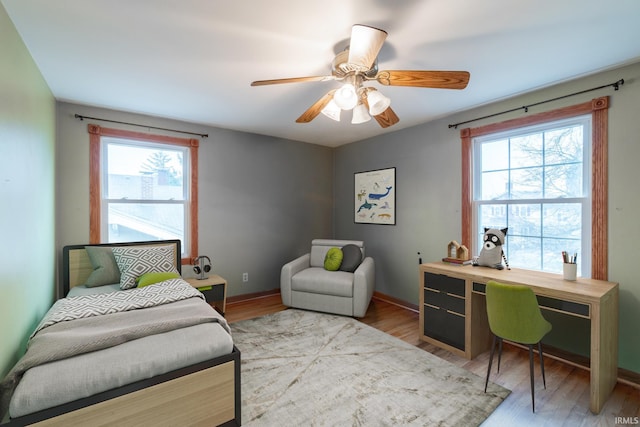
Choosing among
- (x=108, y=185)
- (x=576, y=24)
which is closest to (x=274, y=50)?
(x=576, y=24)

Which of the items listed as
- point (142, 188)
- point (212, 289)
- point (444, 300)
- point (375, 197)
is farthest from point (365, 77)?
point (142, 188)

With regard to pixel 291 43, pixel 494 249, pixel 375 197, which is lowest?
pixel 494 249

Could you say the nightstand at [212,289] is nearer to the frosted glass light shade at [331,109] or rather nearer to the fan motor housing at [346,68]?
the frosted glass light shade at [331,109]

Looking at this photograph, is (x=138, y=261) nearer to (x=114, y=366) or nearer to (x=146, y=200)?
(x=146, y=200)

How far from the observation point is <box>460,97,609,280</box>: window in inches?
91.8

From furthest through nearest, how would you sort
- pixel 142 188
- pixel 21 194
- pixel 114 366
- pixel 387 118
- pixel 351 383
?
pixel 142 188 → pixel 387 118 → pixel 351 383 → pixel 21 194 → pixel 114 366

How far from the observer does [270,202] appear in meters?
4.39

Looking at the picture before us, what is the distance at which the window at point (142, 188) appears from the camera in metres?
3.17

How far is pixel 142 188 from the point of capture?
11.2ft

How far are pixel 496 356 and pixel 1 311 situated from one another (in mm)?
3546

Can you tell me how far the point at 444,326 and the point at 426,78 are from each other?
7.21 ft

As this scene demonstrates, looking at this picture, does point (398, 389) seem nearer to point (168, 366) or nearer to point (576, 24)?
point (168, 366)

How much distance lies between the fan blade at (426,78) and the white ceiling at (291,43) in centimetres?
25

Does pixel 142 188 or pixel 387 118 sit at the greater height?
pixel 387 118
